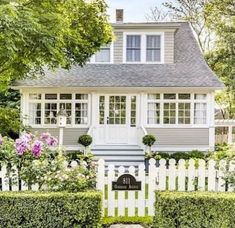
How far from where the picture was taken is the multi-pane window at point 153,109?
58.5ft

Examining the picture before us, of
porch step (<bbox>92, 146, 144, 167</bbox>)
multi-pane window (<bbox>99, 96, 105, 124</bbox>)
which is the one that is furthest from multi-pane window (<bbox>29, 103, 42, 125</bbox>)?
porch step (<bbox>92, 146, 144, 167</bbox>)

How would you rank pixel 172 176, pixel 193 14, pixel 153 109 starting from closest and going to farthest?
pixel 172 176, pixel 153 109, pixel 193 14

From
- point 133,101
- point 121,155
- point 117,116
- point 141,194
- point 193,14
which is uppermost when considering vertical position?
point 193,14

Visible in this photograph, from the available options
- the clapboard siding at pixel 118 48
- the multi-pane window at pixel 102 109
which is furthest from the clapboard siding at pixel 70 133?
the clapboard siding at pixel 118 48

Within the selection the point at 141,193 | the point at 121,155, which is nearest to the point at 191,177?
the point at 141,193

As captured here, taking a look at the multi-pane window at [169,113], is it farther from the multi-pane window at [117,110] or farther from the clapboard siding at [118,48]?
the clapboard siding at [118,48]

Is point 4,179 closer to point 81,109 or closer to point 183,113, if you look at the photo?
point 81,109

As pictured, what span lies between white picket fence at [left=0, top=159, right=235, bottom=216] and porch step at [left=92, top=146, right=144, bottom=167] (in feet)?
27.1

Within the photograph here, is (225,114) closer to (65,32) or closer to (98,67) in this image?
(98,67)

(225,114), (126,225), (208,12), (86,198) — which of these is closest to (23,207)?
(86,198)

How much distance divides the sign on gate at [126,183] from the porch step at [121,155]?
28.3ft

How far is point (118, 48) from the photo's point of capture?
62.0ft

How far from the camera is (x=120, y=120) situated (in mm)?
18125

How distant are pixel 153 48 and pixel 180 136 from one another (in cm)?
394
